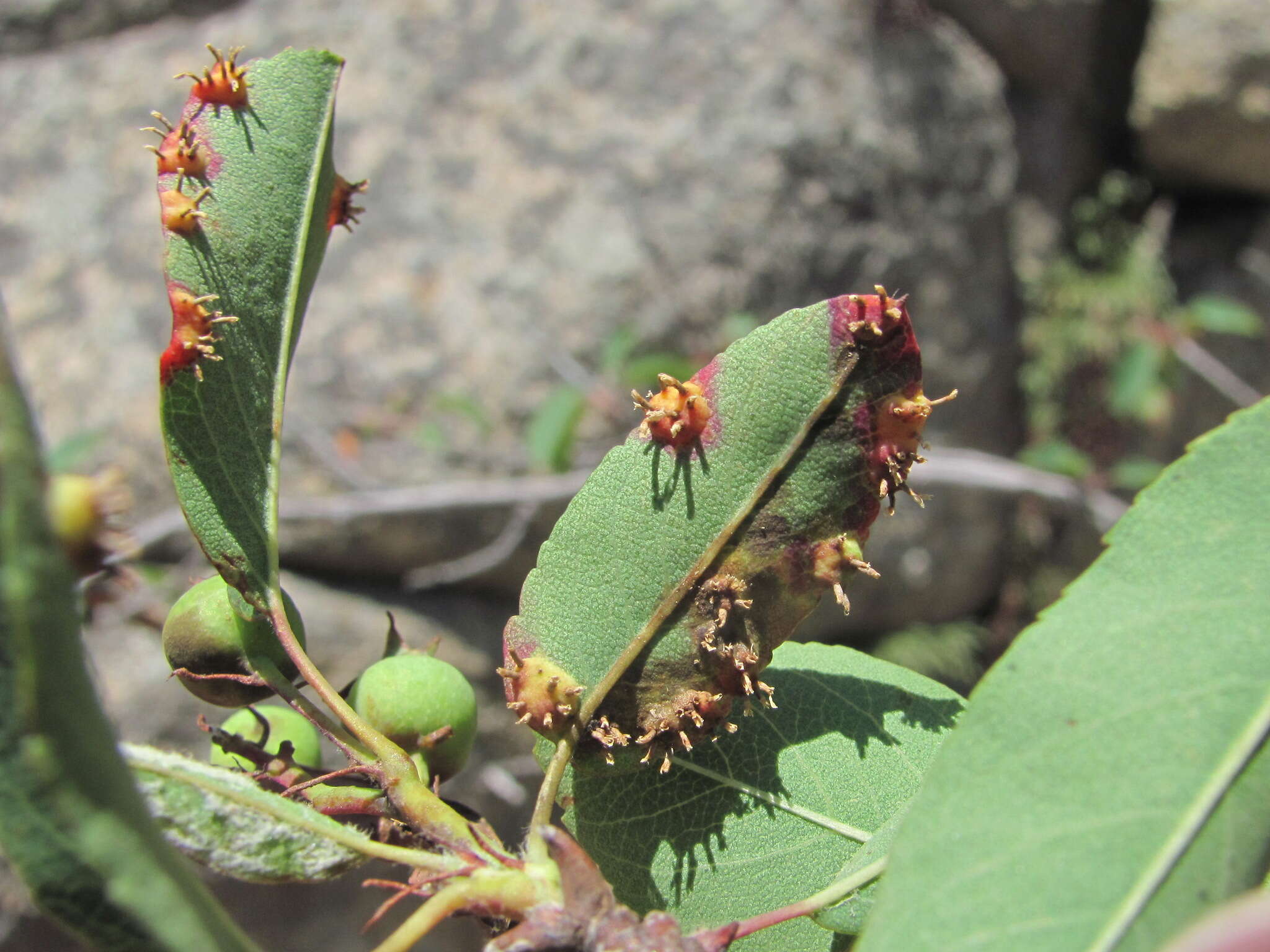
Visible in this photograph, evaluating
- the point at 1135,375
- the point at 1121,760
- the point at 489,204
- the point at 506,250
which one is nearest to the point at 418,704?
the point at 1121,760

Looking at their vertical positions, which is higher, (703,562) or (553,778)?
(703,562)

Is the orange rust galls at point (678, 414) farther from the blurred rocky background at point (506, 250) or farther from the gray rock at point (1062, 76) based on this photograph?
the gray rock at point (1062, 76)

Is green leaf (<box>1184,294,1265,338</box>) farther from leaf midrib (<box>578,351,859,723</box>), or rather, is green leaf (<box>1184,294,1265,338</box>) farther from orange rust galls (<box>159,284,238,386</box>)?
orange rust galls (<box>159,284,238,386</box>)

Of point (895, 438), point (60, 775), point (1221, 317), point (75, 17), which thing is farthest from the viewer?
Answer: point (75, 17)

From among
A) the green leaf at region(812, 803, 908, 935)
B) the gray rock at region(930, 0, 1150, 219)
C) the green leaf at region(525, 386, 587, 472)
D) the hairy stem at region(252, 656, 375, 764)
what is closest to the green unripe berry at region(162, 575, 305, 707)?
the hairy stem at region(252, 656, 375, 764)

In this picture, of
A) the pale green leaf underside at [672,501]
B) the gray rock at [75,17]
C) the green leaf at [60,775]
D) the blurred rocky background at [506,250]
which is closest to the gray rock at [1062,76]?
the blurred rocky background at [506,250]

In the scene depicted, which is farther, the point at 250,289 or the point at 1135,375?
the point at 1135,375

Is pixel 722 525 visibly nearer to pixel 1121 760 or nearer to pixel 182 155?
pixel 1121 760

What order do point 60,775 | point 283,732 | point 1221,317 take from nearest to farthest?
point 60,775
point 283,732
point 1221,317
